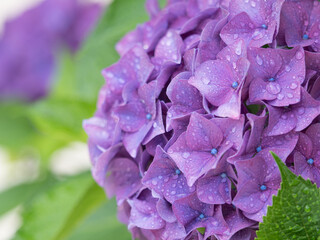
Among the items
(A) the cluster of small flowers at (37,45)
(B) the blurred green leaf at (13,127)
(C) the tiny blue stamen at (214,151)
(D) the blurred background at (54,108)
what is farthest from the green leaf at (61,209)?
(A) the cluster of small flowers at (37,45)

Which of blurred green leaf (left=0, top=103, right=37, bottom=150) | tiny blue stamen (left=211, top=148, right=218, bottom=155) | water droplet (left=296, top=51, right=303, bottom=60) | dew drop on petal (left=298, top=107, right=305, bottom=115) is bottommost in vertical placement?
blurred green leaf (left=0, top=103, right=37, bottom=150)

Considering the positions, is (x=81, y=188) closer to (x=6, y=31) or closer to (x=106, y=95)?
(x=106, y=95)

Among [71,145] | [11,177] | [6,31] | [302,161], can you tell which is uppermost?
[302,161]

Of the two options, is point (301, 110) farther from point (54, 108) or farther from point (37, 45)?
point (37, 45)

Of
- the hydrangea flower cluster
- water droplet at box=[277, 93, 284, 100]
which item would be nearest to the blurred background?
the hydrangea flower cluster

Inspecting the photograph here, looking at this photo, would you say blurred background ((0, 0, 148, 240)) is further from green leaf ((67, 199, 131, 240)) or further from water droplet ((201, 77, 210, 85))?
water droplet ((201, 77, 210, 85))

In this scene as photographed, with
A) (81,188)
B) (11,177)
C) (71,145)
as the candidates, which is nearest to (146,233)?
(81,188)

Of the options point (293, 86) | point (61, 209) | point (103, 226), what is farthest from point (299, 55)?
point (103, 226)
